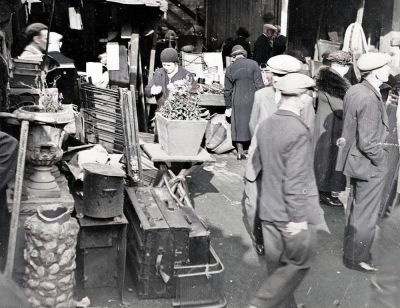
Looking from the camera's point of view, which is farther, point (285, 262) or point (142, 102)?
point (142, 102)

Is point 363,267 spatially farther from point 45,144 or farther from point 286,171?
point 45,144

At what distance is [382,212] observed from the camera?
25.1ft

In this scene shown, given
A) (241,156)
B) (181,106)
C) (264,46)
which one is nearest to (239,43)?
(264,46)

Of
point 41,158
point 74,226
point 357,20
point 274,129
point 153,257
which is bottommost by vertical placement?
point 153,257

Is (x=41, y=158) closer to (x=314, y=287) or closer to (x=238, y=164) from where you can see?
(x=314, y=287)

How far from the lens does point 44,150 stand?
5.51 meters

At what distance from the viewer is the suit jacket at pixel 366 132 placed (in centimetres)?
597

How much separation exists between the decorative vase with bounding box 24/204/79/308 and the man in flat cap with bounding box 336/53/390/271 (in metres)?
2.95

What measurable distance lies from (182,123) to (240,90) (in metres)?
4.14

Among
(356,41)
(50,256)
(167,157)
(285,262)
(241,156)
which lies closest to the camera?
(285,262)

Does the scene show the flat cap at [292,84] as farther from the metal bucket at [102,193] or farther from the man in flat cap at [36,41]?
the man in flat cap at [36,41]

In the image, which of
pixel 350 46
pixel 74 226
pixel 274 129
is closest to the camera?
pixel 274 129

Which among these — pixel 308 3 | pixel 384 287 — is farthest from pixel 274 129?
pixel 308 3

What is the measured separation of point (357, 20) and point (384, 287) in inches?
372
